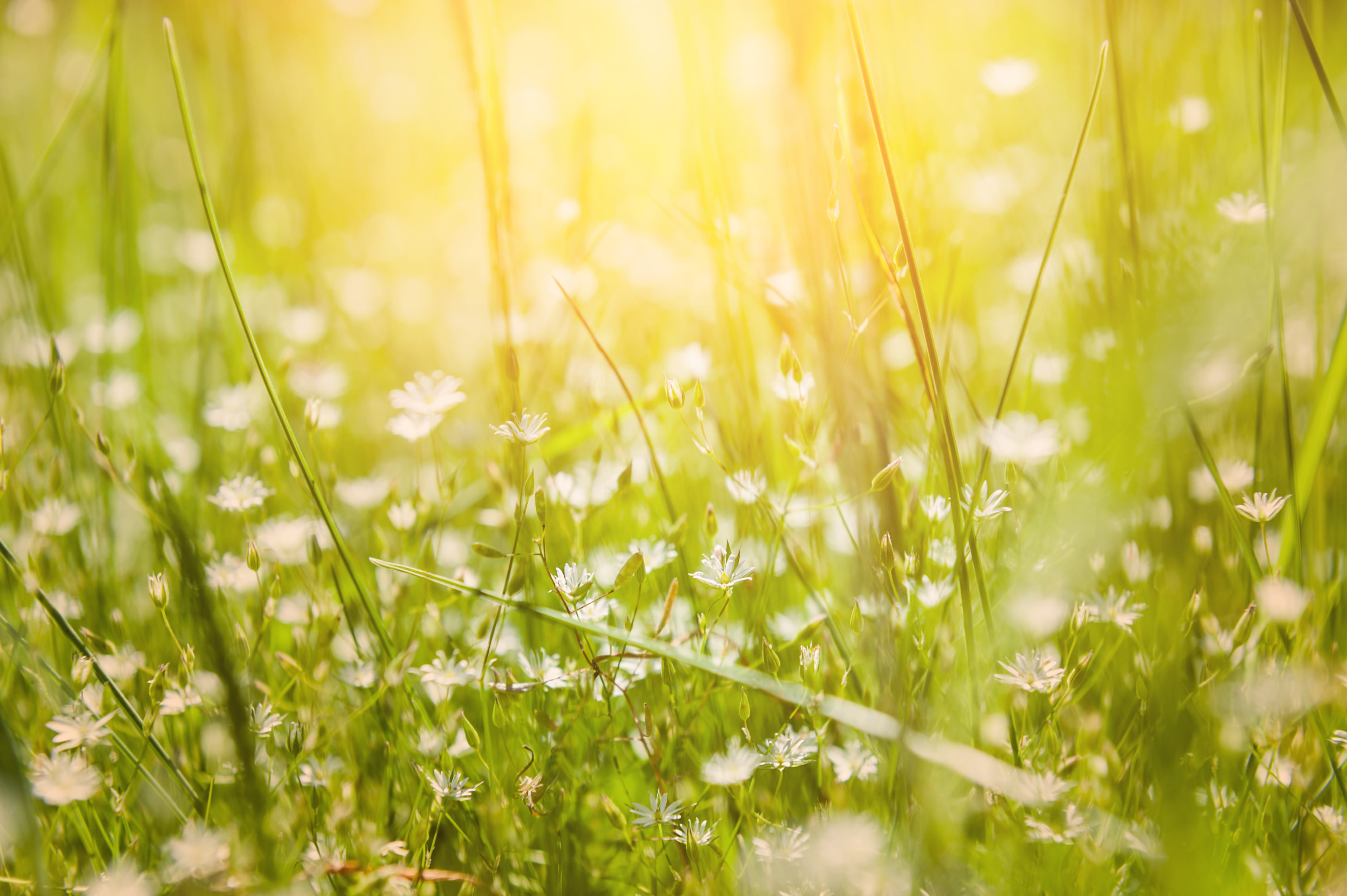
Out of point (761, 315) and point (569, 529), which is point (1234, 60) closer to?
point (761, 315)

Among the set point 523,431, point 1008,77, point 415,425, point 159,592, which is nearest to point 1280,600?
point 523,431

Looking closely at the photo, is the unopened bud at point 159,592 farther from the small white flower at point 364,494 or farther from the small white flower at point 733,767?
the small white flower at point 733,767

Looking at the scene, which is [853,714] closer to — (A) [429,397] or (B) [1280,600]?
(B) [1280,600]

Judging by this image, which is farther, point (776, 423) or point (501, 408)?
point (776, 423)

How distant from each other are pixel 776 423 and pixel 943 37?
166 centimetres

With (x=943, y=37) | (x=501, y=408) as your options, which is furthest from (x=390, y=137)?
(x=501, y=408)

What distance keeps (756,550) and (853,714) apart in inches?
13.9

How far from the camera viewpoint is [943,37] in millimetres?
2320

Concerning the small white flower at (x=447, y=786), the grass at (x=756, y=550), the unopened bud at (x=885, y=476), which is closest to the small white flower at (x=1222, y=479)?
the grass at (x=756, y=550)

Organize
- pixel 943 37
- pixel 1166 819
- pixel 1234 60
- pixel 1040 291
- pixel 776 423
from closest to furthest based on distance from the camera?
pixel 1166 819 → pixel 776 423 → pixel 1040 291 → pixel 1234 60 → pixel 943 37

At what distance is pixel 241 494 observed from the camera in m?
0.92

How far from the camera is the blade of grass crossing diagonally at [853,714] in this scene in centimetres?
57

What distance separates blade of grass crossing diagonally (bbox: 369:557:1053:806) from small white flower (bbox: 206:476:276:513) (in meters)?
0.34

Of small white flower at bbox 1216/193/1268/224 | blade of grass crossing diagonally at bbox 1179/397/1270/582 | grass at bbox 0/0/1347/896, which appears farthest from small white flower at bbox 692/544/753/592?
small white flower at bbox 1216/193/1268/224
